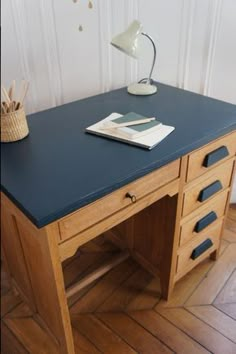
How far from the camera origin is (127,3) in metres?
1.37

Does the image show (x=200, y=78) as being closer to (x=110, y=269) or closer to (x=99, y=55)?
(x=99, y=55)

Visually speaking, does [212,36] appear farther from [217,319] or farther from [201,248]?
[217,319]

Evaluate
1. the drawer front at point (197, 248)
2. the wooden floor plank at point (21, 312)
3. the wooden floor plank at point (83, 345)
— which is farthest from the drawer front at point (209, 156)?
the wooden floor plank at point (21, 312)

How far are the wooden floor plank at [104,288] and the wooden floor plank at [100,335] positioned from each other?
0.16 ft

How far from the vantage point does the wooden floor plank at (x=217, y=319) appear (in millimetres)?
1313

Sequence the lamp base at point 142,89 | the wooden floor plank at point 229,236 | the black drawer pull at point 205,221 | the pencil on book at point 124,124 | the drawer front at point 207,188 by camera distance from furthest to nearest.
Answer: the wooden floor plank at point 229,236 → the lamp base at point 142,89 → the black drawer pull at point 205,221 → the drawer front at point 207,188 → the pencil on book at point 124,124

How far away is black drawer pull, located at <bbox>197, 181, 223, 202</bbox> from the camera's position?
1.21m

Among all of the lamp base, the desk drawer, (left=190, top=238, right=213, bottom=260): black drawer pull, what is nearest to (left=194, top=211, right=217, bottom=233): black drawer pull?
the desk drawer

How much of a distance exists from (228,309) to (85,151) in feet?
3.22

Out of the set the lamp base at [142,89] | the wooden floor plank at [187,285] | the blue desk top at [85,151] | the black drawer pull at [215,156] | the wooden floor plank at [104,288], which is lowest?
the wooden floor plank at [104,288]

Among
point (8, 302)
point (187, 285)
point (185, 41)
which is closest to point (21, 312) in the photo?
point (8, 302)

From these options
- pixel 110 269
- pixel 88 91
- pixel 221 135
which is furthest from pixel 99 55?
pixel 110 269

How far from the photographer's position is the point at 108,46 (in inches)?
55.9

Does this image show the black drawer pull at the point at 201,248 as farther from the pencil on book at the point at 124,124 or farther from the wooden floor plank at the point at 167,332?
the pencil on book at the point at 124,124
